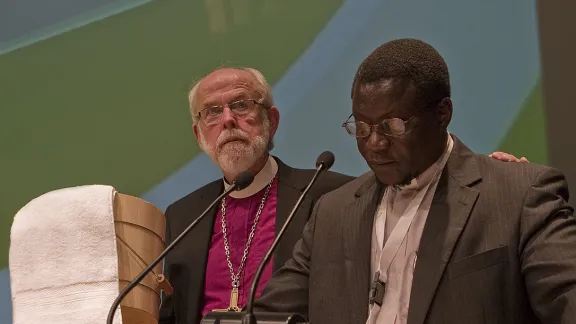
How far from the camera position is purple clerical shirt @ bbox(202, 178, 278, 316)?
3486 mm

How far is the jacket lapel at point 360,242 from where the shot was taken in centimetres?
245

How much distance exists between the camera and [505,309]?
7.44 feet

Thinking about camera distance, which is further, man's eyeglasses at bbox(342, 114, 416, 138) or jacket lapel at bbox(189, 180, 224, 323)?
jacket lapel at bbox(189, 180, 224, 323)

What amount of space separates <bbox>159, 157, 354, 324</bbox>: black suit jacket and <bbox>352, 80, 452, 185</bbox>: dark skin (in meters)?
1.08

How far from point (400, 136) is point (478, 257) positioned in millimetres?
383

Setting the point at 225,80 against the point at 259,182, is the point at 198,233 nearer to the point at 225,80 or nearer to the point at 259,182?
the point at 259,182

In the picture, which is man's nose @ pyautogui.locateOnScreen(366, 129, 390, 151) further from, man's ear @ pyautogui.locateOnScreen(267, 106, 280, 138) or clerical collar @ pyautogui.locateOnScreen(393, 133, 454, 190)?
man's ear @ pyautogui.locateOnScreen(267, 106, 280, 138)

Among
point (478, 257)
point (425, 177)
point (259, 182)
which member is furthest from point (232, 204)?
point (478, 257)

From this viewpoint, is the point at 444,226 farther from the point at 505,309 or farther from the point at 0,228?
the point at 0,228

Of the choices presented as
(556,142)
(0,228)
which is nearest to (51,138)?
(0,228)

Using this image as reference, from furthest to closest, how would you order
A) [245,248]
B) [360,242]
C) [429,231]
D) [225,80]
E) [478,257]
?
1. [225,80]
2. [245,248]
3. [360,242]
4. [429,231]
5. [478,257]

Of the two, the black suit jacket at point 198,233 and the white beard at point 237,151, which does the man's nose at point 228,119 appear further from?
the black suit jacket at point 198,233

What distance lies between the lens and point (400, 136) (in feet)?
7.70

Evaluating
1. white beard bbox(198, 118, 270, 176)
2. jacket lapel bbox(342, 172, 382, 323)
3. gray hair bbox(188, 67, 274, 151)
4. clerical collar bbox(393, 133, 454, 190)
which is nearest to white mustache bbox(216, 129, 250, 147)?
white beard bbox(198, 118, 270, 176)
